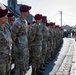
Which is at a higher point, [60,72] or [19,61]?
[19,61]

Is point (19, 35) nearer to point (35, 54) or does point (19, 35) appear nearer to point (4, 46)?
point (4, 46)

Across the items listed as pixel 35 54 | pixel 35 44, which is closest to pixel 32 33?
pixel 35 44

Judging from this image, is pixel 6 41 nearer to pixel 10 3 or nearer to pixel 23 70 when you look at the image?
pixel 23 70

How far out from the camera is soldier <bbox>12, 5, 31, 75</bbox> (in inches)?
307

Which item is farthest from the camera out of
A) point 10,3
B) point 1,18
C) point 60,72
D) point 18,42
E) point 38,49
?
point 10,3

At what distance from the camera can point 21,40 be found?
7777mm

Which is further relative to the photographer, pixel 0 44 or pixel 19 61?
pixel 19 61

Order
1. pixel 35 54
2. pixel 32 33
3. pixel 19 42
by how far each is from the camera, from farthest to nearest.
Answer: pixel 35 54 < pixel 32 33 < pixel 19 42

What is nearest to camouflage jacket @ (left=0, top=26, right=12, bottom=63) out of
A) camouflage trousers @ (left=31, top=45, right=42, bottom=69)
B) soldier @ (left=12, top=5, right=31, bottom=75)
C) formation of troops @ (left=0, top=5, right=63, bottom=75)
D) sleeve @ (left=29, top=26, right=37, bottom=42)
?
A: formation of troops @ (left=0, top=5, right=63, bottom=75)

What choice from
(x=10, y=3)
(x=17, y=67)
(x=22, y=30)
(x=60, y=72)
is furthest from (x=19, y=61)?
(x=10, y=3)

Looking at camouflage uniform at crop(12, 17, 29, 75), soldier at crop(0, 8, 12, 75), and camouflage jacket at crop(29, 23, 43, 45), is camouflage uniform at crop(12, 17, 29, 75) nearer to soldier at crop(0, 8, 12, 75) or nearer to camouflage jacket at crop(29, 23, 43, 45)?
soldier at crop(0, 8, 12, 75)

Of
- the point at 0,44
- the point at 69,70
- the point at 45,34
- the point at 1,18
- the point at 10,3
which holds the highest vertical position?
the point at 1,18

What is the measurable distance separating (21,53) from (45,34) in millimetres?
4093

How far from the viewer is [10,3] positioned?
36969mm
